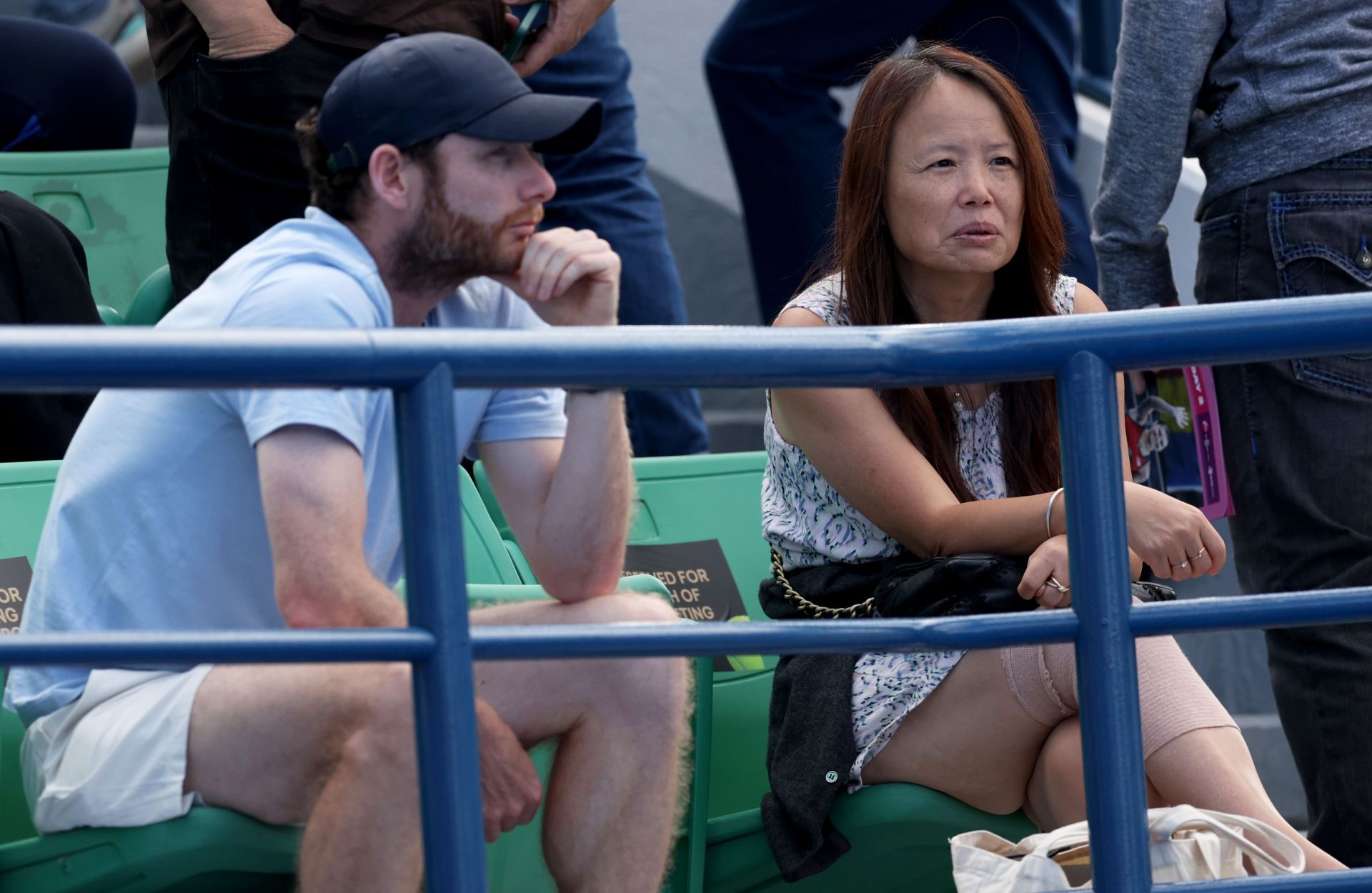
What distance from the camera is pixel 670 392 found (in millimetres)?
3562

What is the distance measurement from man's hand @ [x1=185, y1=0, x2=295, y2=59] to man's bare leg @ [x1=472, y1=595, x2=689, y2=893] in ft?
4.36

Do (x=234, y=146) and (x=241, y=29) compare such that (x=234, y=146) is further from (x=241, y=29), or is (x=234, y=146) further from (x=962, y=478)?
(x=962, y=478)

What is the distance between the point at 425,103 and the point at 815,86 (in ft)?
5.25

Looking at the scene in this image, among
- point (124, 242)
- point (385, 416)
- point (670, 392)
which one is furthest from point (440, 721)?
point (124, 242)

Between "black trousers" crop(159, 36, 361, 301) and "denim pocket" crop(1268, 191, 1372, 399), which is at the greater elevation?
"black trousers" crop(159, 36, 361, 301)

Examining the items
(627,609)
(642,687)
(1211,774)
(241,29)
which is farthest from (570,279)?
(241,29)

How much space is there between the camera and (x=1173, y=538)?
214cm

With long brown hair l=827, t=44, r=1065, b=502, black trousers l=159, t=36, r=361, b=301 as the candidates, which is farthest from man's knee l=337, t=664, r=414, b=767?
black trousers l=159, t=36, r=361, b=301

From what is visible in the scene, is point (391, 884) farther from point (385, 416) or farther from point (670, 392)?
point (670, 392)

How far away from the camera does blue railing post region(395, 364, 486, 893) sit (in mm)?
1319

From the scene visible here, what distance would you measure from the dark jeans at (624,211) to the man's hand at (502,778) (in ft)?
5.62

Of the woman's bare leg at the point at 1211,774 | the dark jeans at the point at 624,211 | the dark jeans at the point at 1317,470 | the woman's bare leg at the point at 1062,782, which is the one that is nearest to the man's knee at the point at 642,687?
the woman's bare leg at the point at 1062,782

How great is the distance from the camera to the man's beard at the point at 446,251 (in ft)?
7.27

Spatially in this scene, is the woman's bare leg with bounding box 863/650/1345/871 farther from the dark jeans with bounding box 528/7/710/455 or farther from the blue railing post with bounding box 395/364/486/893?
the dark jeans with bounding box 528/7/710/455
